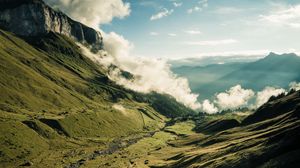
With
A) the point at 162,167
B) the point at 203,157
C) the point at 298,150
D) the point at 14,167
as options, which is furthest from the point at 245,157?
the point at 14,167

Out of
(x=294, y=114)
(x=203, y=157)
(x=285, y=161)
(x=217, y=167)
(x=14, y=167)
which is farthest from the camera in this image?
(x=14, y=167)

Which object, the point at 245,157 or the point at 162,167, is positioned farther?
the point at 162,167

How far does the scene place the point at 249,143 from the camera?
147 m

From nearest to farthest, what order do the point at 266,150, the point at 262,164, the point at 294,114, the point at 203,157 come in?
the point at 262,164
the point at 266,150
the point at 203,157
the point at 294,114

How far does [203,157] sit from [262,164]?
52878 mm

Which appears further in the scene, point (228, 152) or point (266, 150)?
point (228, 152)

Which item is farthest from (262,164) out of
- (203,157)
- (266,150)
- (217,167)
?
(203,157)

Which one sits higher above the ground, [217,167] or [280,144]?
[280,144]

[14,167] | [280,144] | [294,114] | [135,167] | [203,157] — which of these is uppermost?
[294,114]

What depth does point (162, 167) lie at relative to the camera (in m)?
186

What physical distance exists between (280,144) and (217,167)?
26420 mm

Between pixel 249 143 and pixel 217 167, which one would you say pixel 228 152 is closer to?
pixel 249 143

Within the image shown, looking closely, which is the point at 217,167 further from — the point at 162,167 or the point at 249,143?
the point at 162,167

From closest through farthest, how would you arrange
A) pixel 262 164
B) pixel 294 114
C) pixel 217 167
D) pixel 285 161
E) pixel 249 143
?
pixel 285 161 → pixel 262 164 → pixel 217 167 → pixel 249 143 → pixel 294 114
